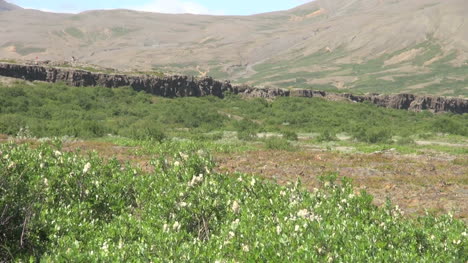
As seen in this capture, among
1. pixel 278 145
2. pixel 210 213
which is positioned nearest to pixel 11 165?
pixel 210 213

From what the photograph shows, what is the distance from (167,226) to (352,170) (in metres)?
16.5

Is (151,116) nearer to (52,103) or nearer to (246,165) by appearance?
(52,103)

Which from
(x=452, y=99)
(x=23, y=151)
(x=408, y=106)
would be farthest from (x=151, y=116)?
(x=452, y=99)

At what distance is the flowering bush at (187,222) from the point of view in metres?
7.33

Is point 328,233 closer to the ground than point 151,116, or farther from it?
farther from it

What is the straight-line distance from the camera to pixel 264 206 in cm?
1031

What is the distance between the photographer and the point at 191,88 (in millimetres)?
83750

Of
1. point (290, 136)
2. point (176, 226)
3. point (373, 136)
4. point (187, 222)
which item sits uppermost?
point (176, 226)

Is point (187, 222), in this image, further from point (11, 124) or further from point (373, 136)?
point (373, 136)

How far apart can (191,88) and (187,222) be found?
74.5 metres

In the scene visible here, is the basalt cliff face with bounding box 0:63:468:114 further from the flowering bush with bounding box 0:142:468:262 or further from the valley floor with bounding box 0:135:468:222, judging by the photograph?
the flowering bush with bounding box 0:142:468:262

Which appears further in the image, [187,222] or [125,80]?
[125,80]

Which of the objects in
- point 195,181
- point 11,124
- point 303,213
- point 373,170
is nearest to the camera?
point 303,213

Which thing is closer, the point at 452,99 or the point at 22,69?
the point at 22,69
